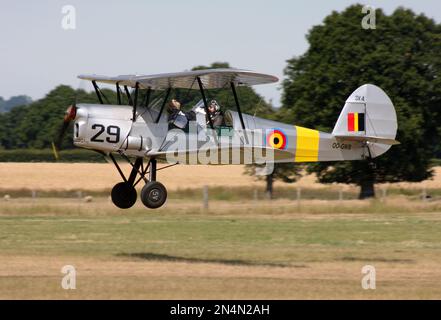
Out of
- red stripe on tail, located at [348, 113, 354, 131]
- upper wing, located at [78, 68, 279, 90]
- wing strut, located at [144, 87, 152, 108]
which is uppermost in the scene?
upper wing, located at [78, 68, 279, 90]

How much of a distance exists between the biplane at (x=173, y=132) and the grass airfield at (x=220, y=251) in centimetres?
172

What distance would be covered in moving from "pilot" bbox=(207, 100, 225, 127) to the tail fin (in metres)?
2.99

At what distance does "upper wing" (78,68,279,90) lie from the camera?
586 inches

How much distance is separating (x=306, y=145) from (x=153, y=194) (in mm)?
3834

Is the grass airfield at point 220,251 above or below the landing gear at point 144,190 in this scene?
below

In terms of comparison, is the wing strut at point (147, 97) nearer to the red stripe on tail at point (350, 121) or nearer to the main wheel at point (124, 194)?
the main wheel at point (124, 194)

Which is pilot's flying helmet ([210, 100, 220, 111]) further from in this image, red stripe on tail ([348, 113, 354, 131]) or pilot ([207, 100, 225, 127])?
red stripe on tail ([348, 113, 354, 131])

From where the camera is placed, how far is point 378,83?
36.6 metres

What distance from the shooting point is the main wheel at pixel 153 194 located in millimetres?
14883

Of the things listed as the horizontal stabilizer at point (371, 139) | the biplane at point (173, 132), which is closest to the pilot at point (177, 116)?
the biplane at point (173, 132)

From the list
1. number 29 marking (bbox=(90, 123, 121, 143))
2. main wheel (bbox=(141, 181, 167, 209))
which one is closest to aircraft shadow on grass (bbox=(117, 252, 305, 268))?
main wheel (bbox=(141, 181, 167, 209))

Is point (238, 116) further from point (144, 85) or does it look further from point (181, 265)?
point (181, 265)
